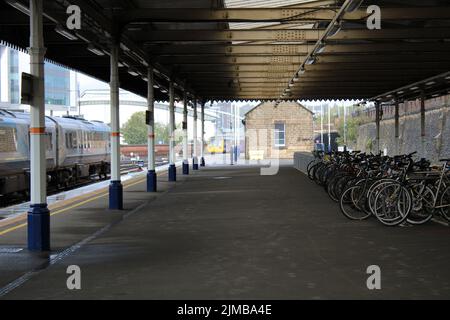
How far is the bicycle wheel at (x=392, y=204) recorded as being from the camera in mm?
10297

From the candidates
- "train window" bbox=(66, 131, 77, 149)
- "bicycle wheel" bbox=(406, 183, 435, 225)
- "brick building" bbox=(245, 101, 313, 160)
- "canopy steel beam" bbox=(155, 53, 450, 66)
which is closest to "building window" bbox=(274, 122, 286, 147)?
"brick building" bbox=(245, 101, 313, 160)

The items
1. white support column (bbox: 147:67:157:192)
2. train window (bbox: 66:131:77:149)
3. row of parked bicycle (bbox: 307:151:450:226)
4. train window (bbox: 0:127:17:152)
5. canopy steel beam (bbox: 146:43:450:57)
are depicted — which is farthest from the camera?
train window (bbox: 66:131:77:149)

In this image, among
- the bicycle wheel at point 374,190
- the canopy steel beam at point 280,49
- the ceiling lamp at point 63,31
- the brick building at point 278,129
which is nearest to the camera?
the bicycle wheel at point 374,190

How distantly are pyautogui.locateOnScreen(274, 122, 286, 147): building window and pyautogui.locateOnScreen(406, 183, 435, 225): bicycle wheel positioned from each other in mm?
44650

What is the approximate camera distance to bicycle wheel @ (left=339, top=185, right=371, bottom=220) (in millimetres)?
11492

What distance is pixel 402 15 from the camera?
13.0 meters

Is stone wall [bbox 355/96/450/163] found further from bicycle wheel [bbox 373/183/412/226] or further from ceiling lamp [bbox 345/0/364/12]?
ceiling lamp [bbox 345/0/364/12]

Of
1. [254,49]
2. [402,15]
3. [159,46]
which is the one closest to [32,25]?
[402,15]

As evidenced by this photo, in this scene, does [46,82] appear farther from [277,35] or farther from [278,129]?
[277,35]

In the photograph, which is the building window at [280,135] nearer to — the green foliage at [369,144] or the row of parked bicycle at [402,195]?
the green foliage at [369,144]

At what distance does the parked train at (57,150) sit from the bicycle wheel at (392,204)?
9.54 meters

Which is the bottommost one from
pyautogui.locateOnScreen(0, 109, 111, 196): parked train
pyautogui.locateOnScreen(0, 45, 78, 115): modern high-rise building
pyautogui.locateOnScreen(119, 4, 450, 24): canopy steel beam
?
pyautogui.locateOnScreen(0, 109, 111, 196): parked train

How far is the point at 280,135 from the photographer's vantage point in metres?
55.6

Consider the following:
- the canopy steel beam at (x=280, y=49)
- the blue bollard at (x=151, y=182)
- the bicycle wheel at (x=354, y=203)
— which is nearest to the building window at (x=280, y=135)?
the canopy steel beam at (x=280, y=49)
